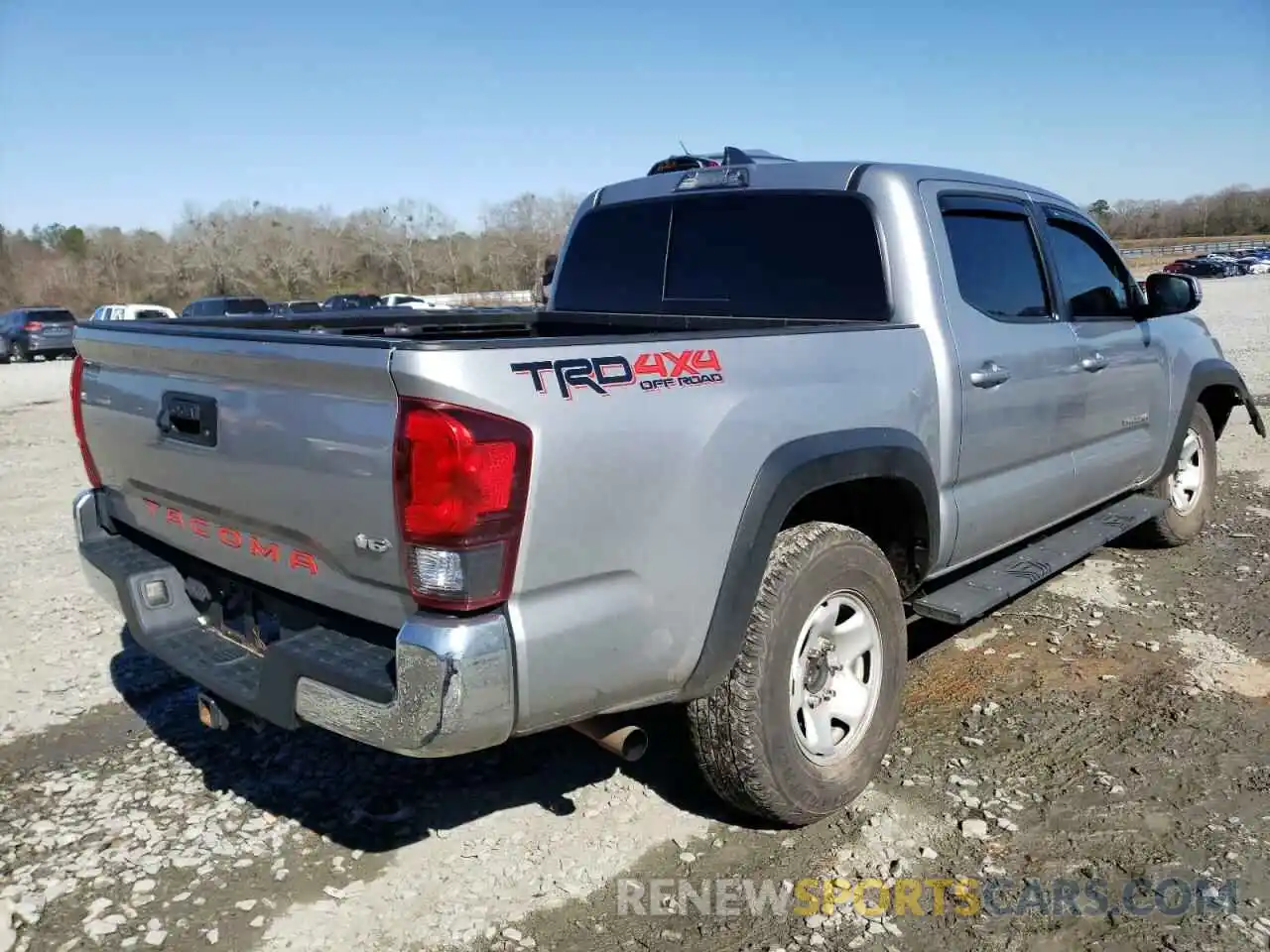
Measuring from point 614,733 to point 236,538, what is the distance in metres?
1.19

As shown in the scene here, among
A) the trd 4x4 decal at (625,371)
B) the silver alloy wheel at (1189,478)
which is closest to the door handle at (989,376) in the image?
the trd 4x4 decal at (625,371)

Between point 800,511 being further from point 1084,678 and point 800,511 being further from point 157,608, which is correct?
point 157,608

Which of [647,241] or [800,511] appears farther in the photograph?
[647,241]

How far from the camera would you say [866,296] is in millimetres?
3555

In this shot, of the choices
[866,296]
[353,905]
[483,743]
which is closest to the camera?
[483,743]

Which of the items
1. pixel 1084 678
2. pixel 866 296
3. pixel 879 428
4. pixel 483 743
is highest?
pixel 866 296

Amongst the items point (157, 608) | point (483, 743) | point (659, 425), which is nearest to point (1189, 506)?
point (659, 425)

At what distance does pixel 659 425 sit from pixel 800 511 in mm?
940

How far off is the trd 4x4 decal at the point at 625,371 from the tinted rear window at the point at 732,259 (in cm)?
119

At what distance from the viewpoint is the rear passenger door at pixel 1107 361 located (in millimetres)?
4438

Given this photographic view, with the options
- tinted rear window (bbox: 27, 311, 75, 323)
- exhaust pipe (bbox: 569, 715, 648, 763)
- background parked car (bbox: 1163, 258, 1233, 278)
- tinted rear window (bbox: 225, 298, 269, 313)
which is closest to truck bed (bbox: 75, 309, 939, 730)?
exhaust pipe (bbox: 569, 715, 648, 763)

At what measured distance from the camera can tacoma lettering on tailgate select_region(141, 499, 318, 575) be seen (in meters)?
2.56

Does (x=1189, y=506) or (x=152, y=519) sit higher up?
(x=152, y=519)

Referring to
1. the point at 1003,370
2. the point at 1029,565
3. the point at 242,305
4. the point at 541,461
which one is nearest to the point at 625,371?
the point at 541,461
